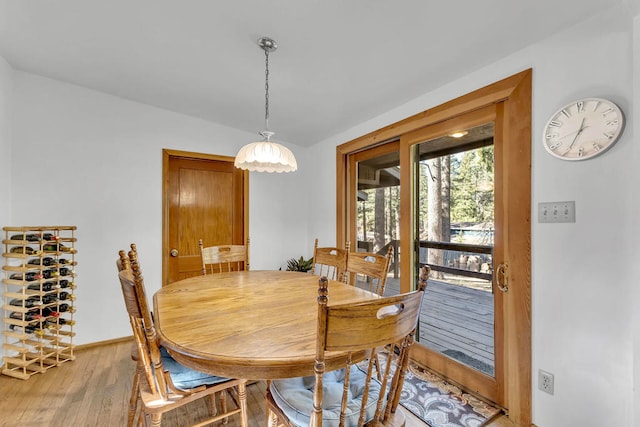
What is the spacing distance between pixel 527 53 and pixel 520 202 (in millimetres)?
890

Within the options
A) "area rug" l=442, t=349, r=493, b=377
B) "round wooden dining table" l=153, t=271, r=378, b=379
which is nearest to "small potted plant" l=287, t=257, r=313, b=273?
"round wooden dining table" l=153, t=271, r=378, b=379

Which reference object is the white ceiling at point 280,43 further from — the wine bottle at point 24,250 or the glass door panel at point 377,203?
the wine bottle at point 24,250

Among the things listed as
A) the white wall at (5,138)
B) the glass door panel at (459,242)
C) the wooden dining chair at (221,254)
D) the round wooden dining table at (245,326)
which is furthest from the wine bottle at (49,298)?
the glass door panel at (459,242)

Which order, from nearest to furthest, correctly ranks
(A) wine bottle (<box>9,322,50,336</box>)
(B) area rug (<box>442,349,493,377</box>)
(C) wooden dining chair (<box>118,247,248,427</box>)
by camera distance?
(C) wooden dining chair (<box>118,247,248,427</box>) < (B) area rug (<box>442,349,493,377</box>) < (A) wine bottle (<box>9,322,50,336</box>)

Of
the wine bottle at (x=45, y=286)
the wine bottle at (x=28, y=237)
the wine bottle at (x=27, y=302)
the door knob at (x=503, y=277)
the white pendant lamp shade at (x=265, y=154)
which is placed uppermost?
the white pendant lamp shade at (x=265, y=154)

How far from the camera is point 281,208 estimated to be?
3.92 m

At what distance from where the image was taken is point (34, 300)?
231cm

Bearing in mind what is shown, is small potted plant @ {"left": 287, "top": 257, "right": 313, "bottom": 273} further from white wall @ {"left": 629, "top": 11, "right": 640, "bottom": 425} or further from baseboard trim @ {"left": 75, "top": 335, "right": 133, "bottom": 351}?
white wall @ {"left": 629, "top": 11, "right": 640, "bottom": 425}

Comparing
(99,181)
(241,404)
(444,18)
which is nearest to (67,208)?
(99,181)

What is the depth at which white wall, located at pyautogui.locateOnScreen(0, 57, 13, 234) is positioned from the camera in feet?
7.58

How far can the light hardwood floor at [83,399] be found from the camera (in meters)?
1.73

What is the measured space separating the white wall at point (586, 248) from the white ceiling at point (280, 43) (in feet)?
0.59

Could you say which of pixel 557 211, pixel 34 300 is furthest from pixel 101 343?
pixel 557 211

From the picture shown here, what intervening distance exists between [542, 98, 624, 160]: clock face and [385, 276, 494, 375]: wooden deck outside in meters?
1.05
